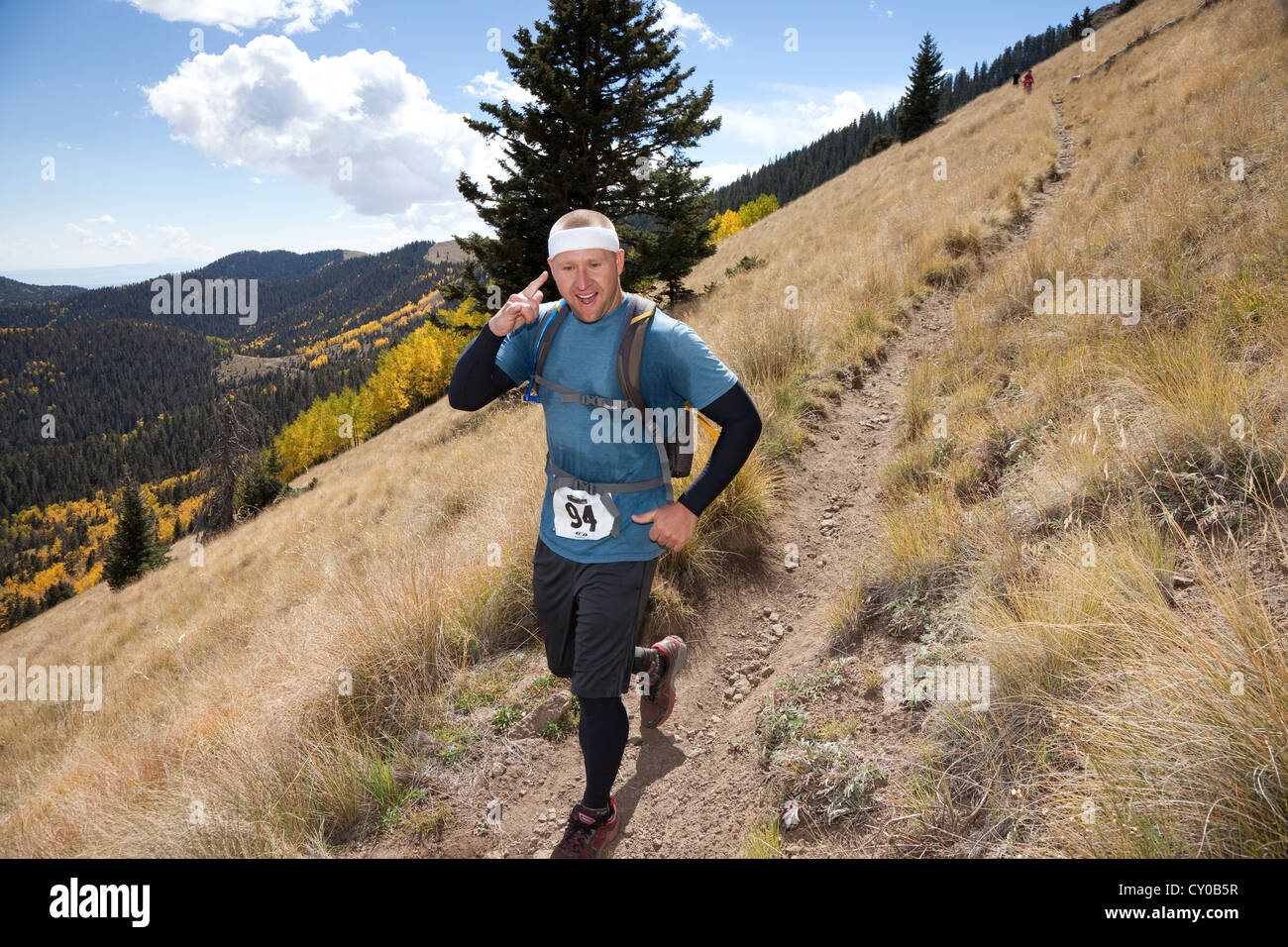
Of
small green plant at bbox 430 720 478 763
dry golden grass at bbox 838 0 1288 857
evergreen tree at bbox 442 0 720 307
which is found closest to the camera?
dry golden grass at bbox 838 0 1288 857

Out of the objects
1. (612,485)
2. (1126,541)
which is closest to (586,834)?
(612,485)

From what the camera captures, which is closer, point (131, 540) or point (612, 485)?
point (612, 485)

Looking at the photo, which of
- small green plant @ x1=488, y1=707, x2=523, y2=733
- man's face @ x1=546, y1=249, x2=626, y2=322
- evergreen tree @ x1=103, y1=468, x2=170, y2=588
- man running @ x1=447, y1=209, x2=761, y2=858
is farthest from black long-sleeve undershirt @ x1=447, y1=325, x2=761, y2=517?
evergreen tree @ x1=103, y1=468, x2=170, y2=588

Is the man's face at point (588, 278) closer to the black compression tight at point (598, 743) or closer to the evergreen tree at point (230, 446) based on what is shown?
the black compression tight at point (598, 743)

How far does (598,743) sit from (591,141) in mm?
14200

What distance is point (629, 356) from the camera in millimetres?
2377

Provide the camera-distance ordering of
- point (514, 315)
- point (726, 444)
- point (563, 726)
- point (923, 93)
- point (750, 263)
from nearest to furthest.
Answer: point (726, 444) → point (514, 315) → point (563, 726) → point (750, 263) → point (923, 93)

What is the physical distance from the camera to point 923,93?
44719 mm

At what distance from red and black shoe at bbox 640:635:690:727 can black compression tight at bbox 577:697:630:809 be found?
0.73 meters

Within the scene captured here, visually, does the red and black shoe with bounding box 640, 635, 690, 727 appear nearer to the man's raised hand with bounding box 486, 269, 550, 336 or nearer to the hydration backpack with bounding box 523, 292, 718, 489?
the hydration backpack with bounding box 523, 292, 718, 489

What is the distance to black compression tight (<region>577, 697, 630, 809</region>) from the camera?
247 centimetres

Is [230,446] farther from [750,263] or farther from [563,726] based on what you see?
[563,726]

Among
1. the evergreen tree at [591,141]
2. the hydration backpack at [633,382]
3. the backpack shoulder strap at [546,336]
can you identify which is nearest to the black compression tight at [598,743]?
the hydration backpack at [633,382]
